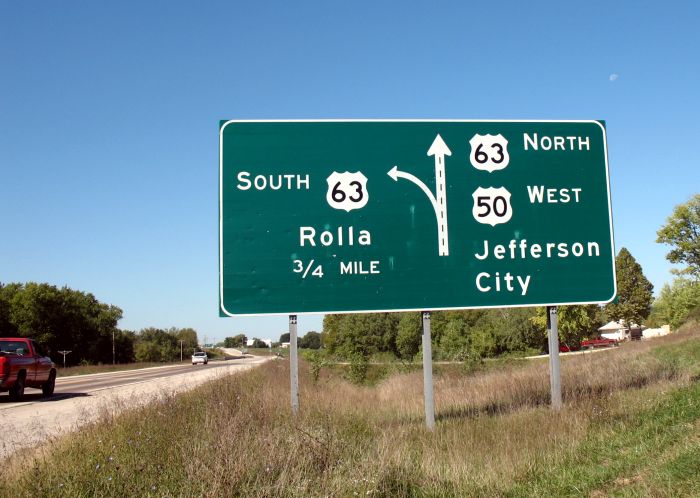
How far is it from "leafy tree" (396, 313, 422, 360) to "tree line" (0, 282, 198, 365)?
37422 mm

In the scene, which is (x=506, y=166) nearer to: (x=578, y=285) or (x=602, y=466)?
(x=578, y=285)

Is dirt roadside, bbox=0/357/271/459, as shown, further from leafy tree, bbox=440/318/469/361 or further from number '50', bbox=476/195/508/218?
leafy tree, bbox=440/318/469/361

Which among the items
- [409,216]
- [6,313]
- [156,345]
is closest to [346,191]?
[409,216]

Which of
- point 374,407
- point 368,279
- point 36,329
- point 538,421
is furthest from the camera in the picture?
point 36,329

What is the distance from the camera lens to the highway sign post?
935 cm

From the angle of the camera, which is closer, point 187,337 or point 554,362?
point 554,362

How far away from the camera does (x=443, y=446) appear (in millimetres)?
7719

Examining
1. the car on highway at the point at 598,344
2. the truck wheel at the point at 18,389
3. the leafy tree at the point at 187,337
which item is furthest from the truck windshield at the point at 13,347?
the leafy tree at the point at 187,337

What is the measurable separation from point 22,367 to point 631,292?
301ft

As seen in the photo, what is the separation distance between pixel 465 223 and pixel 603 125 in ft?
10.8

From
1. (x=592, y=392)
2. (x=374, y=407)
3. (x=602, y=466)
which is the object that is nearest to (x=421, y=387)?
(x=374, y=407)

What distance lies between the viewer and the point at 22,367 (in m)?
18.5

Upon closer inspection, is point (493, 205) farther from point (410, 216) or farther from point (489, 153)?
point (410, 216)

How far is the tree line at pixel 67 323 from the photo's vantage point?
→ 240 feet
